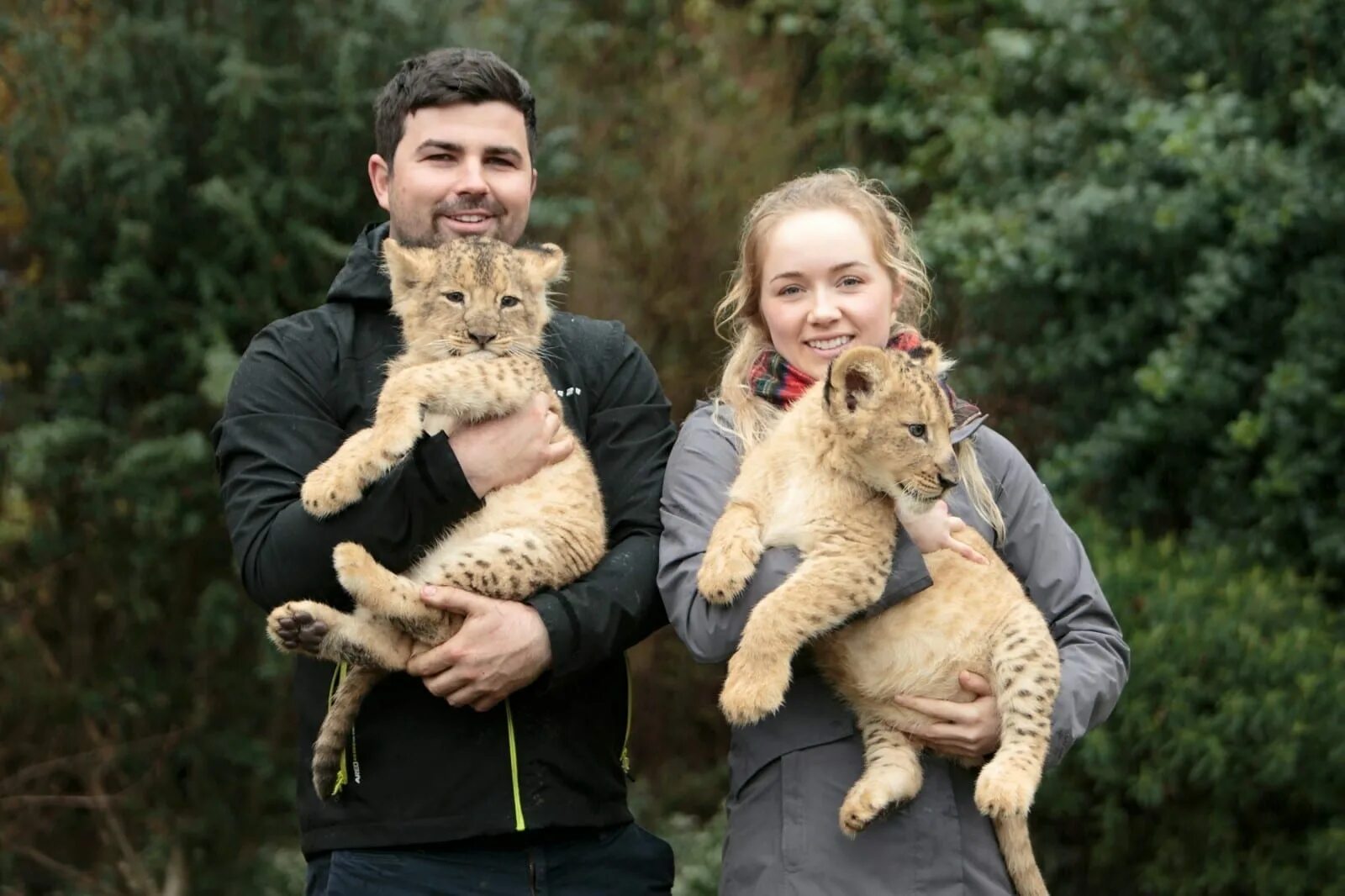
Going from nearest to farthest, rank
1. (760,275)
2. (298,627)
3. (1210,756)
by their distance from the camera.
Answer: (298,627), (760,275), (1210,756)

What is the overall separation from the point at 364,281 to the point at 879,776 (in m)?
1.97

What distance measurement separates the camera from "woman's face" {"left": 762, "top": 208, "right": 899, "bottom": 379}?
4230mm

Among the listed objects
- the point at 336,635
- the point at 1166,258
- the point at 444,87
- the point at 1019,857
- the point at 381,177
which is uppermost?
the point at 444,87

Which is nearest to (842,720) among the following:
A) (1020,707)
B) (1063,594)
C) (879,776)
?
(879,776)

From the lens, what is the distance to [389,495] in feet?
12.6

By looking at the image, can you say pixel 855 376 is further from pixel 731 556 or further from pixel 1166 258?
pixel 1166 258

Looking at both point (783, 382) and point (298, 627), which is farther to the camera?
point (783, 382)

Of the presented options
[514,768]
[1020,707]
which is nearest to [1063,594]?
[1020,707]

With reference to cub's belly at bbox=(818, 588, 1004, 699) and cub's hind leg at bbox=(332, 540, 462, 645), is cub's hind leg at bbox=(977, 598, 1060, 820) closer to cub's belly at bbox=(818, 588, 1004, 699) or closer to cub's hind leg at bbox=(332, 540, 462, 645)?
cub's belly at bbox=(818, 588, 1004, 699)

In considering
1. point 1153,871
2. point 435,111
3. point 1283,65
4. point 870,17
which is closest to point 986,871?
point 435,111

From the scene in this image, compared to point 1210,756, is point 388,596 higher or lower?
higher

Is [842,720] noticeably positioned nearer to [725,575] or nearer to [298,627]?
[725,575]

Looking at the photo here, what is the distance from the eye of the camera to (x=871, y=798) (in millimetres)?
3689

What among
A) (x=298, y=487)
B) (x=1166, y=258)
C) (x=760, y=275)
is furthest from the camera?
(x=1166, y=258)
